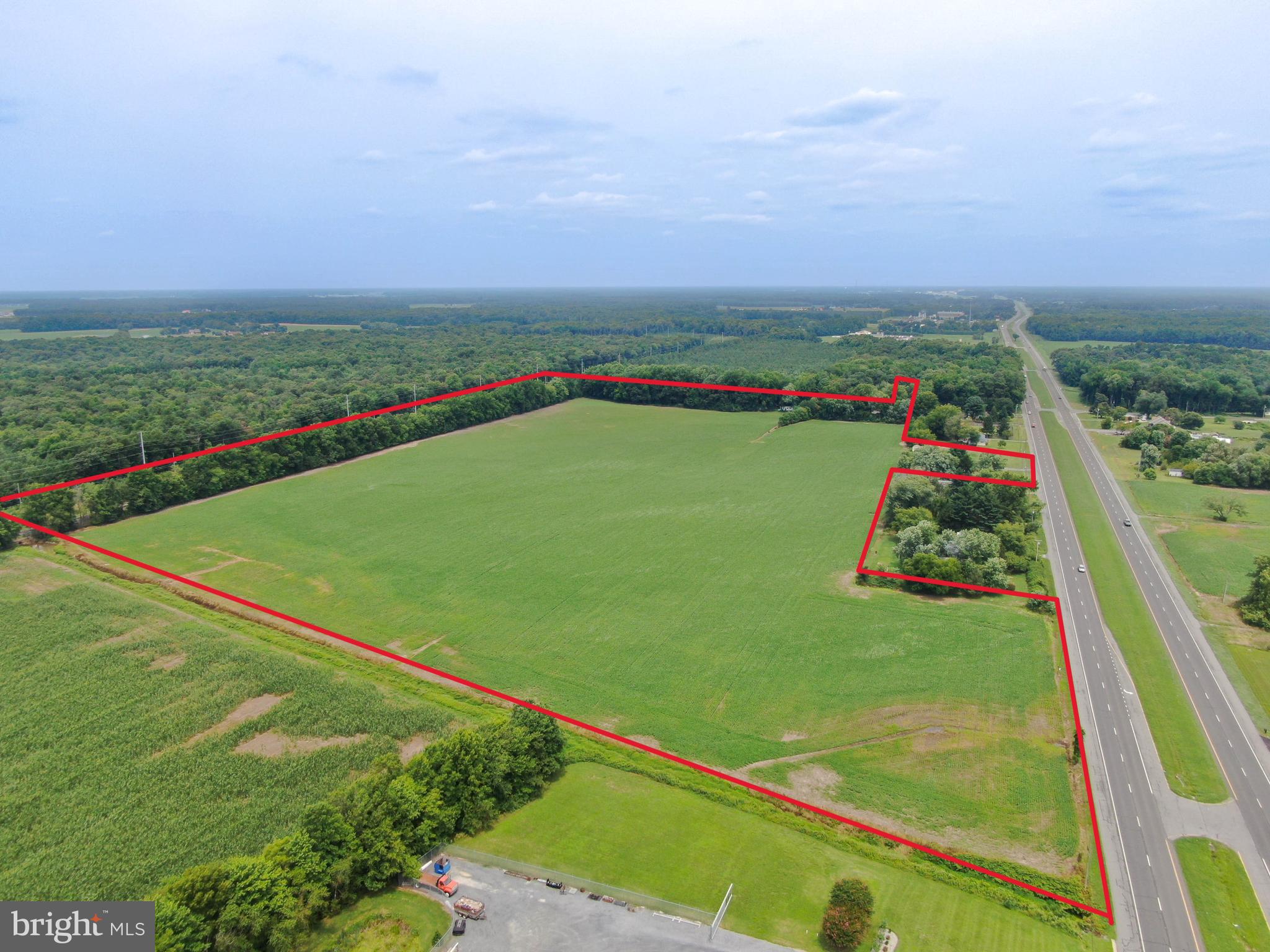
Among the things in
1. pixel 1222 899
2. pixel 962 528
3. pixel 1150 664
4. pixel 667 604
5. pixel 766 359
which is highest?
pixel 766 359

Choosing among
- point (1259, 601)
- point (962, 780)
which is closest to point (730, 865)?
point (962, 780)

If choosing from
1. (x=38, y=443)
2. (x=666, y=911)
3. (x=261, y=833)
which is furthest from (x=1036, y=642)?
(x=38, y=443)

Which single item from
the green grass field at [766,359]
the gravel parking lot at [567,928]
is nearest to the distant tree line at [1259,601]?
the gravel parking lot at [567,928]

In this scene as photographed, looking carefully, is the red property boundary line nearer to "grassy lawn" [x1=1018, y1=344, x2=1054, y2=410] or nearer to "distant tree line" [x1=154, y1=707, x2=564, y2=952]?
"distant tree line" [x1=154, y1=707, x2=564, y2=952]

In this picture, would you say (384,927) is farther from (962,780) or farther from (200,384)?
(200,384)

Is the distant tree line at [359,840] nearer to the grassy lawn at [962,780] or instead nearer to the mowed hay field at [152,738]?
the mowed hay field at [152,738]

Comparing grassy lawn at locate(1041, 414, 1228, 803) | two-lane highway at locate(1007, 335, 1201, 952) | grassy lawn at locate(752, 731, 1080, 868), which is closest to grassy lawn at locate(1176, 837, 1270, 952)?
two-lane highway at locate(1007, 335, 1201, 952)

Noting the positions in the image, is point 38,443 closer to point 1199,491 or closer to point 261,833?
point 261,833
